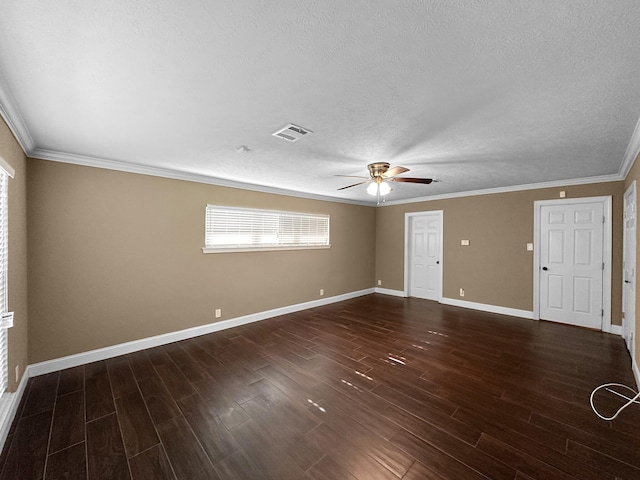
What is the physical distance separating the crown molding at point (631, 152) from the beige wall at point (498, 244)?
0.71 metres

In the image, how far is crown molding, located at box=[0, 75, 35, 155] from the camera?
176 cm

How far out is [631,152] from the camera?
2.77 m

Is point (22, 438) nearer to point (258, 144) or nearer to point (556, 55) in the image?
point (258, 144)

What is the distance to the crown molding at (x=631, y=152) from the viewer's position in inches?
91.4

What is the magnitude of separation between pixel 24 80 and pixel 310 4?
1.82 meters

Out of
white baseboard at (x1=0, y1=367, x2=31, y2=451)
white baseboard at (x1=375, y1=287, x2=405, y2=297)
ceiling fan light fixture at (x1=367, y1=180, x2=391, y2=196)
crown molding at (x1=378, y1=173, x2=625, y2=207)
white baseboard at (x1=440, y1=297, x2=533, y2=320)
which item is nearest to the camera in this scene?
white baseboard at (x1=0, y1=367, x2=31, y2=451)

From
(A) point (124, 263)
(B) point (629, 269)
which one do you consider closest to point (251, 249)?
(A) point (124, 263)

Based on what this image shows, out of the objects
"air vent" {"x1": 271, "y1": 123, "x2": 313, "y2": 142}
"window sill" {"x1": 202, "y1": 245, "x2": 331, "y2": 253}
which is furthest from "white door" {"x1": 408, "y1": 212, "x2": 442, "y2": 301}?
"air vent" {"x1": 271, "y1": 123, "x2": 313, "y2": 142}

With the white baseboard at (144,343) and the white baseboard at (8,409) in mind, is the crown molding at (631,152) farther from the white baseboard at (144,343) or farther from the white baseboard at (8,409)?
the white baseboard at (8,409)

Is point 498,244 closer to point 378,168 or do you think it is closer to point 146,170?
point 378,168

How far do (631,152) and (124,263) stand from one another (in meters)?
5.91

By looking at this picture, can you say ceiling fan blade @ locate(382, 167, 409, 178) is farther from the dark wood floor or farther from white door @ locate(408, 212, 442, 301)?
white door @ locate(408, 212, 442, 301)

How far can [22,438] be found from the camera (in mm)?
1929

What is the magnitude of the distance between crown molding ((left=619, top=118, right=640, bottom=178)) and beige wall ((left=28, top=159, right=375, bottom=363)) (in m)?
4.47
